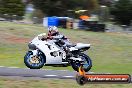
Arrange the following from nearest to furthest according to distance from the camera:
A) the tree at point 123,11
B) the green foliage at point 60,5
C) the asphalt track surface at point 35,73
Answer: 1. the asphalt track surface at point 35,73
2. the tree at point 123,11
3. the green foliage at point 60,5

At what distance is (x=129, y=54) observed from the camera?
134 feet

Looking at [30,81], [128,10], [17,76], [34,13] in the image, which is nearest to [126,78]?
[30,81]

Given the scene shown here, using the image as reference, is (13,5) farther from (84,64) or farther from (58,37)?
(58,37)

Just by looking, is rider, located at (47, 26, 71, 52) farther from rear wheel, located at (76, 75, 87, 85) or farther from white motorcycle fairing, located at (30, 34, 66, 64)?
rear wheel, located at (76, 75, 87, 85)

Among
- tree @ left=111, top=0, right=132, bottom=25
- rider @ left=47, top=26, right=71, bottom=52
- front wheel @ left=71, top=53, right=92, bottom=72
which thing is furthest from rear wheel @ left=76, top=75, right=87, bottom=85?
tree @ left=111, top=0, right=132, bottom=25

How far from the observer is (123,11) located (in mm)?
87438

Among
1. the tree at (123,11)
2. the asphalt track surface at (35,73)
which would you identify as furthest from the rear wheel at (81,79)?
the tree at (123,11)

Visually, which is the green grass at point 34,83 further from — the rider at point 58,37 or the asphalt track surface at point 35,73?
Answer: the rider at point 58,37

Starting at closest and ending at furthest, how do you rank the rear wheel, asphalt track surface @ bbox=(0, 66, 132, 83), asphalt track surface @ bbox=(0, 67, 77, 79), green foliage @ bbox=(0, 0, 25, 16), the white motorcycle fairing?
the white motorcycle fairing → the rear wheel → green foliage @ bbox=(0, 0, 25, 16) → asphalt track surface @ bbox=(0, 66, 132, 83) → asphalt track surface @ bbox=(0, 67, 77, 79)

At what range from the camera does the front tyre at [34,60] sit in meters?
8.07

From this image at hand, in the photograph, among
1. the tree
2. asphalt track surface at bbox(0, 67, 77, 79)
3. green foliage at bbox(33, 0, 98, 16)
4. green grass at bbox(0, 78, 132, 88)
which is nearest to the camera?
green grass at bbox(0, 78, 132, 88)

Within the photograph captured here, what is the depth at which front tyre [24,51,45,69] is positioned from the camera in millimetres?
8070

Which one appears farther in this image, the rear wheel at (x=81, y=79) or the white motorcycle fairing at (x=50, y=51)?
the rear wheel at (x=81, y=79)

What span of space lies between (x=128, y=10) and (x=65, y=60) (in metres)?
→ 75.7
